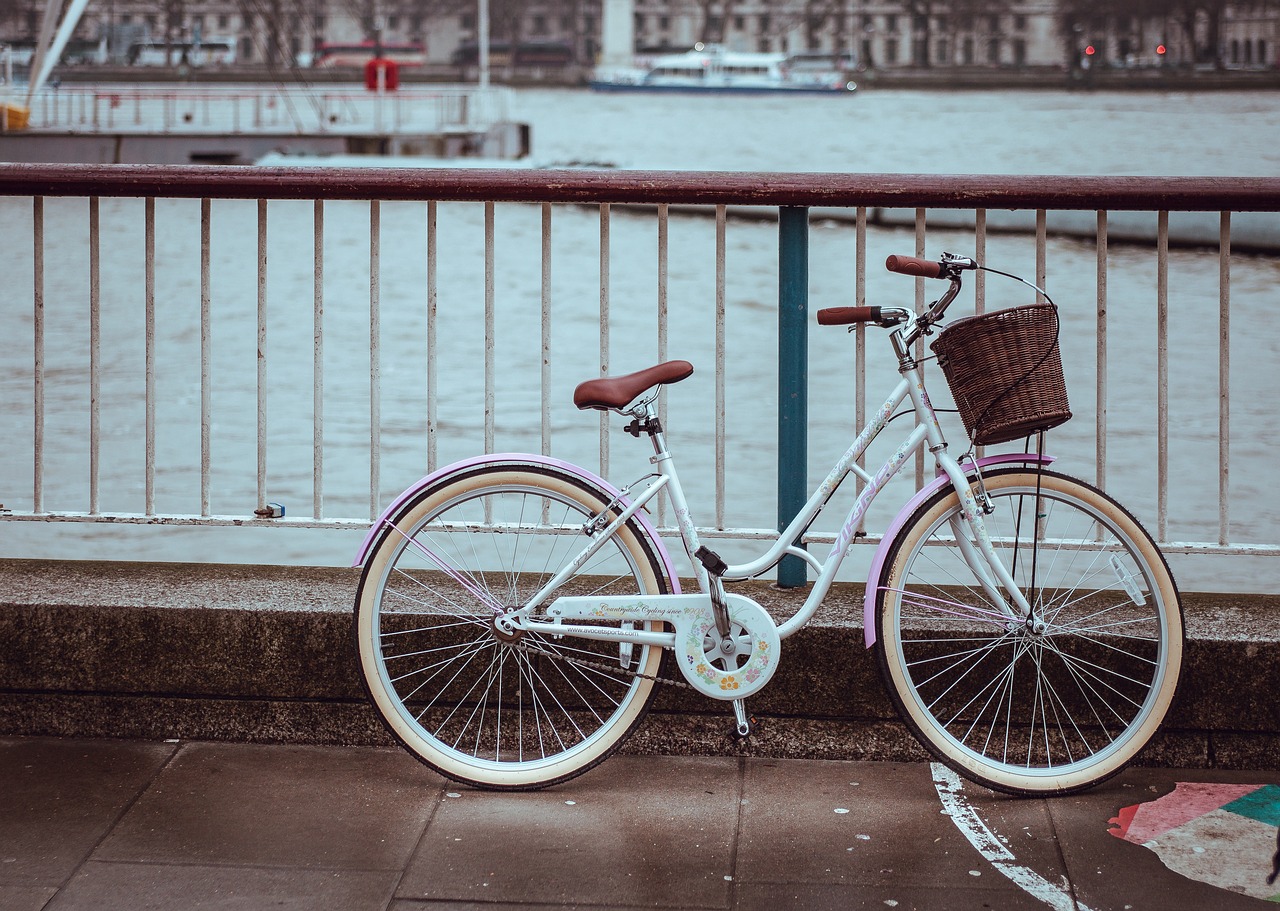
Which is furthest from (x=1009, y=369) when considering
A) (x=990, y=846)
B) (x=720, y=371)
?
(x=990, y=846)

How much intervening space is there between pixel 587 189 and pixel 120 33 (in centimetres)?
11062

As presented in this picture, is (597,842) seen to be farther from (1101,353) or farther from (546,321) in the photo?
(1101,353)

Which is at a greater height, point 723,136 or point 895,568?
point 723,136

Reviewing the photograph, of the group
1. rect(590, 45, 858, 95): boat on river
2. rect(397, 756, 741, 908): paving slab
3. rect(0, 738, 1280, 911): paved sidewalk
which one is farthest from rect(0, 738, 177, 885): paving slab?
rect(590, 45, 858, 95): boat on river

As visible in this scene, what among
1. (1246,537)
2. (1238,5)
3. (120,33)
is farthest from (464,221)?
(1238,5)

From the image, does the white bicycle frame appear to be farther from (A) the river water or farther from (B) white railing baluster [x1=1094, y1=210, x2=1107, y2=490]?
(A) the river water

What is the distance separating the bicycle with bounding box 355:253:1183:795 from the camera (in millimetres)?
3354

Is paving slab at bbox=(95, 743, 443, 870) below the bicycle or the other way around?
below

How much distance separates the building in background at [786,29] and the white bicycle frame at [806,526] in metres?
112

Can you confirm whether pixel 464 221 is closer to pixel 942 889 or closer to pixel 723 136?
pixel 942 889

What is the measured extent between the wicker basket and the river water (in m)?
3.91

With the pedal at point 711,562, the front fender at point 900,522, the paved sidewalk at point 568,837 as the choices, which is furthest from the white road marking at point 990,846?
the pedal at point 711,562

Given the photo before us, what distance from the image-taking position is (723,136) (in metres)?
75.7

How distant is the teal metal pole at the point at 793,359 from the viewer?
12.7 ft
